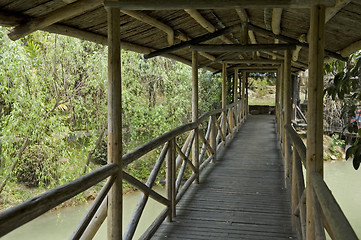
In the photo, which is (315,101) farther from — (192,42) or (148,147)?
(192,42)

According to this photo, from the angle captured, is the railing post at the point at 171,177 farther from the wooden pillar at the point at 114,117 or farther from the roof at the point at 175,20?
the roof at the point at 175,20

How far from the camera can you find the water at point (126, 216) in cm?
920

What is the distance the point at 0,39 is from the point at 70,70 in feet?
7.69

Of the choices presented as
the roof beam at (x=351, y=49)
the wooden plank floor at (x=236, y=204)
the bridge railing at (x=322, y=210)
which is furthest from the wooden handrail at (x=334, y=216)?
the roof beam at (x=351, y=49)

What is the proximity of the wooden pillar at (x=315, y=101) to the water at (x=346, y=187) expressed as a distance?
7.25 metres

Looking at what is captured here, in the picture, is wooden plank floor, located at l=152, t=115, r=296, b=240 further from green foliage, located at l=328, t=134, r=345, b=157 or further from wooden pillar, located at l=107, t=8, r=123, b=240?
green foliage, located at l=328, t=134, r=345, b=157

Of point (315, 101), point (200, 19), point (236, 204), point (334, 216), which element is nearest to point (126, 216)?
point (236, 204)

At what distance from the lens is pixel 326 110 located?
1747 centimetres

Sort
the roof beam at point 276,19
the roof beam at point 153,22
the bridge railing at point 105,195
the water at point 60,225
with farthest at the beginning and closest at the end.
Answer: the water at point 60,225 < the roof beam at point 276,19 < the roof beam at point 153,22 < the bridge railing at point 105,195

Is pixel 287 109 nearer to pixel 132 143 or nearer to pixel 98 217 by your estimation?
pixel 98 217

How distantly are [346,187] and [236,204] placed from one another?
9.58 metres

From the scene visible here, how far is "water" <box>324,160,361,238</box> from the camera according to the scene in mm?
9990

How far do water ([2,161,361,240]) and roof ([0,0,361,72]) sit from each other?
574 cm

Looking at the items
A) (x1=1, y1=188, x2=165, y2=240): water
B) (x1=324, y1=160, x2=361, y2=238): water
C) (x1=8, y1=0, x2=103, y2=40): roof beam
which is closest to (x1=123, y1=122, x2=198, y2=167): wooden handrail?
(x1=8, y1=0, x2=103, y2=40): roof beam
